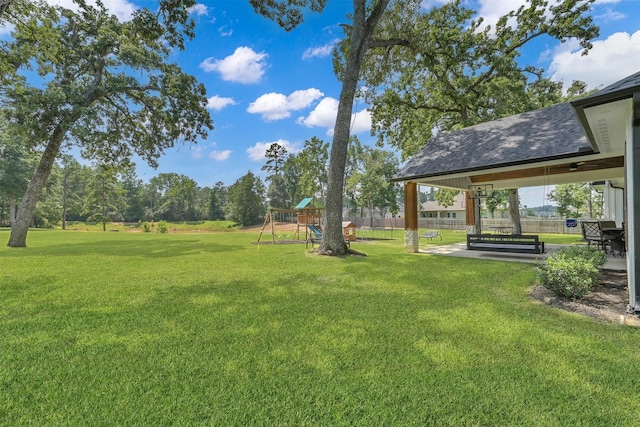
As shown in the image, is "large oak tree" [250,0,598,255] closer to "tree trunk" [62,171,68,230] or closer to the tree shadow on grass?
the tree shadow on grass

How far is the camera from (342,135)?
10648 mm

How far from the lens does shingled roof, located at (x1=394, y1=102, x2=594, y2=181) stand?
855 centimetres

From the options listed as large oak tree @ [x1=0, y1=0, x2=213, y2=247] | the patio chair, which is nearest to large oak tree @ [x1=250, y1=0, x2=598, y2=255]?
large oak tree @ [x1=0, y1=0, x2=213, y2=247]

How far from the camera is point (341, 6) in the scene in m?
13.8

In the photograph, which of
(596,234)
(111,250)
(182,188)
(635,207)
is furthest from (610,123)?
(182,188)

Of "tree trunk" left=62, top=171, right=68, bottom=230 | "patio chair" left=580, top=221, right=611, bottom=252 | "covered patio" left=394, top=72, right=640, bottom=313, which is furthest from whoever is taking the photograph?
"tree trunk" left=62, top=171, right=68, bottom=230

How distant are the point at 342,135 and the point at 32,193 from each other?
1492 cm

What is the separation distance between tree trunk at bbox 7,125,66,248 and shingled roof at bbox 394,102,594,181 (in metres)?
16.5

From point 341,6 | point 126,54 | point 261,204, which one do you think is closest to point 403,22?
point 341,6

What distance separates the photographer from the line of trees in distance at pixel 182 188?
2911 centimetres

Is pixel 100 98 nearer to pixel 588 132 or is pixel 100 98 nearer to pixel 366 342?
pixel 366 342

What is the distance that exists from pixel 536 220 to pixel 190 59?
31704mm

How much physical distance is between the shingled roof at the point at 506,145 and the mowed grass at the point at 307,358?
520 centimetres

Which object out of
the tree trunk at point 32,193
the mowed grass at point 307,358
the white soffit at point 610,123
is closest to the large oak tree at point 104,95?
the tree trunk at point 32,193
